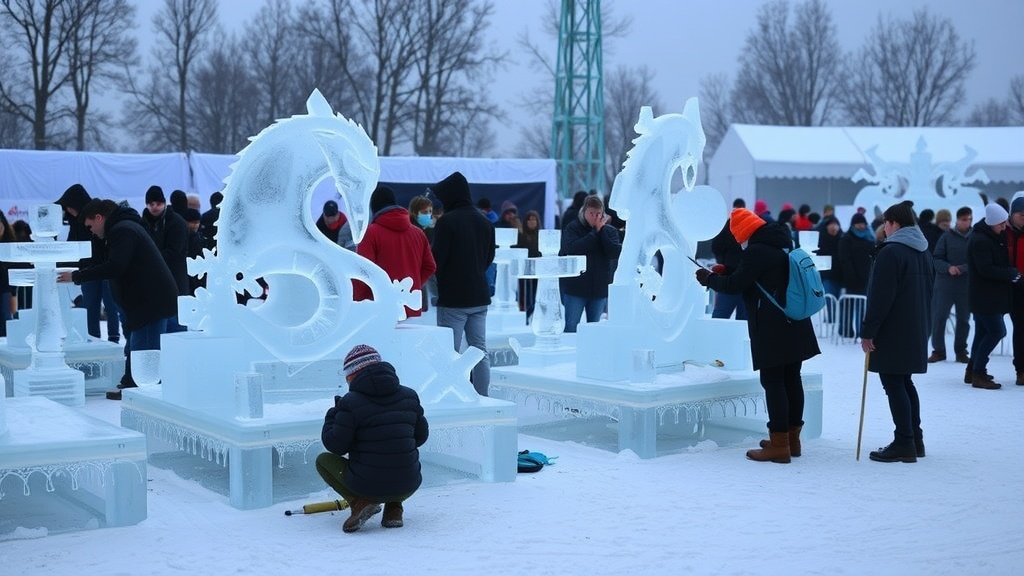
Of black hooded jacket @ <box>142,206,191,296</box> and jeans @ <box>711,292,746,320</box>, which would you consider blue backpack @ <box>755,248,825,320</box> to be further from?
black hooded jacket @ <box>142,206,191,296</box>

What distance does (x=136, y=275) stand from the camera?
928cm

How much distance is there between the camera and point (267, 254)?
6.89 metres

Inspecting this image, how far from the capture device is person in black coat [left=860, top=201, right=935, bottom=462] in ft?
24.2

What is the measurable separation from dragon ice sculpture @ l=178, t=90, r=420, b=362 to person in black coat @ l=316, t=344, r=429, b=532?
1.37 meters

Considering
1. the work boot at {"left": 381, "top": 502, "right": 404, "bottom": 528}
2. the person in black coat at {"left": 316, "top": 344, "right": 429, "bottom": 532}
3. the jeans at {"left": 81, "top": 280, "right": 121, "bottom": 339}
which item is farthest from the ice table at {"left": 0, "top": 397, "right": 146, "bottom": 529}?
the jeans at {"left": 81, "top": 280, "right": 121, "bottom": 339}

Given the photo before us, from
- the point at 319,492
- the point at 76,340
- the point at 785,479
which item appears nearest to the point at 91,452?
the point at 319,492

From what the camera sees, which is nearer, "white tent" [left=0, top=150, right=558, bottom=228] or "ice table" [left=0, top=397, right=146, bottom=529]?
"ice table" [left=0, top=397, right=146, bottom=529]

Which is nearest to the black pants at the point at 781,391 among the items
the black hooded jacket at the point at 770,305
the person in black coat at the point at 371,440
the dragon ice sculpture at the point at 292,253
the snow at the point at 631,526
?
the black hooded jacket at the point at 770,305

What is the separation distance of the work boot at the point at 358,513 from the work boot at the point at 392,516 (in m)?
0.10

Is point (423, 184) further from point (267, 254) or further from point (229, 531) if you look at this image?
point (229, 531)

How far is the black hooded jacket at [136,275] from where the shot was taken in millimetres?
9141

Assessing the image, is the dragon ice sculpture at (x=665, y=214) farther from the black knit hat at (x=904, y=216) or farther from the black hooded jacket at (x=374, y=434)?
the black hooded jacket at (x=374, y=434)

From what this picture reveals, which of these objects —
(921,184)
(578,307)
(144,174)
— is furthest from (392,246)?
(921,184)

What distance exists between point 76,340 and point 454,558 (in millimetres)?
6588
